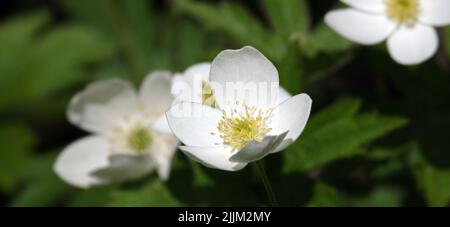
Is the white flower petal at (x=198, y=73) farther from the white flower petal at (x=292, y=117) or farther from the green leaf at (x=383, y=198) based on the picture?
the green leaf at (x=383, y=198)

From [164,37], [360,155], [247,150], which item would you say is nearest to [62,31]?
[164,37]

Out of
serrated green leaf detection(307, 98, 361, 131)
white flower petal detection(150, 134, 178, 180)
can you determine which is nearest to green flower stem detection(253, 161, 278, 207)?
serrated green leaf detection(307, 98, 361, 131)

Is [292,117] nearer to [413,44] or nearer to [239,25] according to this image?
[413,44]

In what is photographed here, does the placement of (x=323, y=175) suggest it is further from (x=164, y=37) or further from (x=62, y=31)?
(x=62, y=31)

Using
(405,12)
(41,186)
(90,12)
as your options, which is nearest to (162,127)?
(405,12)

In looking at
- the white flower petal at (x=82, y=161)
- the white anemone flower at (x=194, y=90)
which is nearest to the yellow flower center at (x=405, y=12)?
the white anemone flower at (x=194, y=90)

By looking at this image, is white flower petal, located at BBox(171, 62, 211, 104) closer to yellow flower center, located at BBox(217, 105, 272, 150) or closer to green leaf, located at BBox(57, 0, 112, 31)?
yellow flower center, located at BBox(217, 105, 272, 150)
